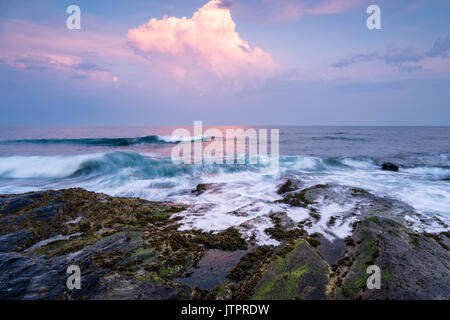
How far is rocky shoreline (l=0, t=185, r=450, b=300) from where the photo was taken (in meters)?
3.58

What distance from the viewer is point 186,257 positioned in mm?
4945

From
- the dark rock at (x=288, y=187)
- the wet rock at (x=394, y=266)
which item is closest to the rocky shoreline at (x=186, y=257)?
the wet rock at (x=394, y=266)

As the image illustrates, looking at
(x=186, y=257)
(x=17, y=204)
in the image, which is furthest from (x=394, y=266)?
(x=17, y=204)

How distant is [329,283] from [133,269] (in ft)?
12.5

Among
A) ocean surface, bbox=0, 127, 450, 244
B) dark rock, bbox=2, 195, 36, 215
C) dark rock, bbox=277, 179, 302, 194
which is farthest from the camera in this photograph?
dark rock, bbox=277, 179, 302, 194

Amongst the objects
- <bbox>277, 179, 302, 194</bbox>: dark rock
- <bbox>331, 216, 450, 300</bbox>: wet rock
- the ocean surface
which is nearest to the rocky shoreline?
<bbox>331, 216, 450, 300</bbox>: wet rock

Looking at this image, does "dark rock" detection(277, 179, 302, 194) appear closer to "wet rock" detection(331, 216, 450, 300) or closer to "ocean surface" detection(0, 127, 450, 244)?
"ocean surface" detection(0, 127, 450, 244)

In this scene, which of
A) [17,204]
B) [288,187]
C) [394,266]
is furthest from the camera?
[288,187]

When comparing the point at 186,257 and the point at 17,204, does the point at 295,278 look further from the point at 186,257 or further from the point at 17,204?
the point at 17,204

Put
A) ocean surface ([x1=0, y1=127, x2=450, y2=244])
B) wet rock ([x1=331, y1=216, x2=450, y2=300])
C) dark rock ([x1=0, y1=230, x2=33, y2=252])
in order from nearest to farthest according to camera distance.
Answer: wet rock ([x1=331, y1=216, x2=450, y2=300]) → dark rock ([x1=0, y1=230, x2=33, y2=252]) → ocean surface ([x1=0, y1=127, x2=450, y2=244])

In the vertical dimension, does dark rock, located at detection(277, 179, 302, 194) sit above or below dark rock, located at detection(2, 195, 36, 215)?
below

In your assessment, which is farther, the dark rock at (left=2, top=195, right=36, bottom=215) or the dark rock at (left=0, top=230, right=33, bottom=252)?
the dark rock at (left=2, top=195, right=36, bottom=215)
